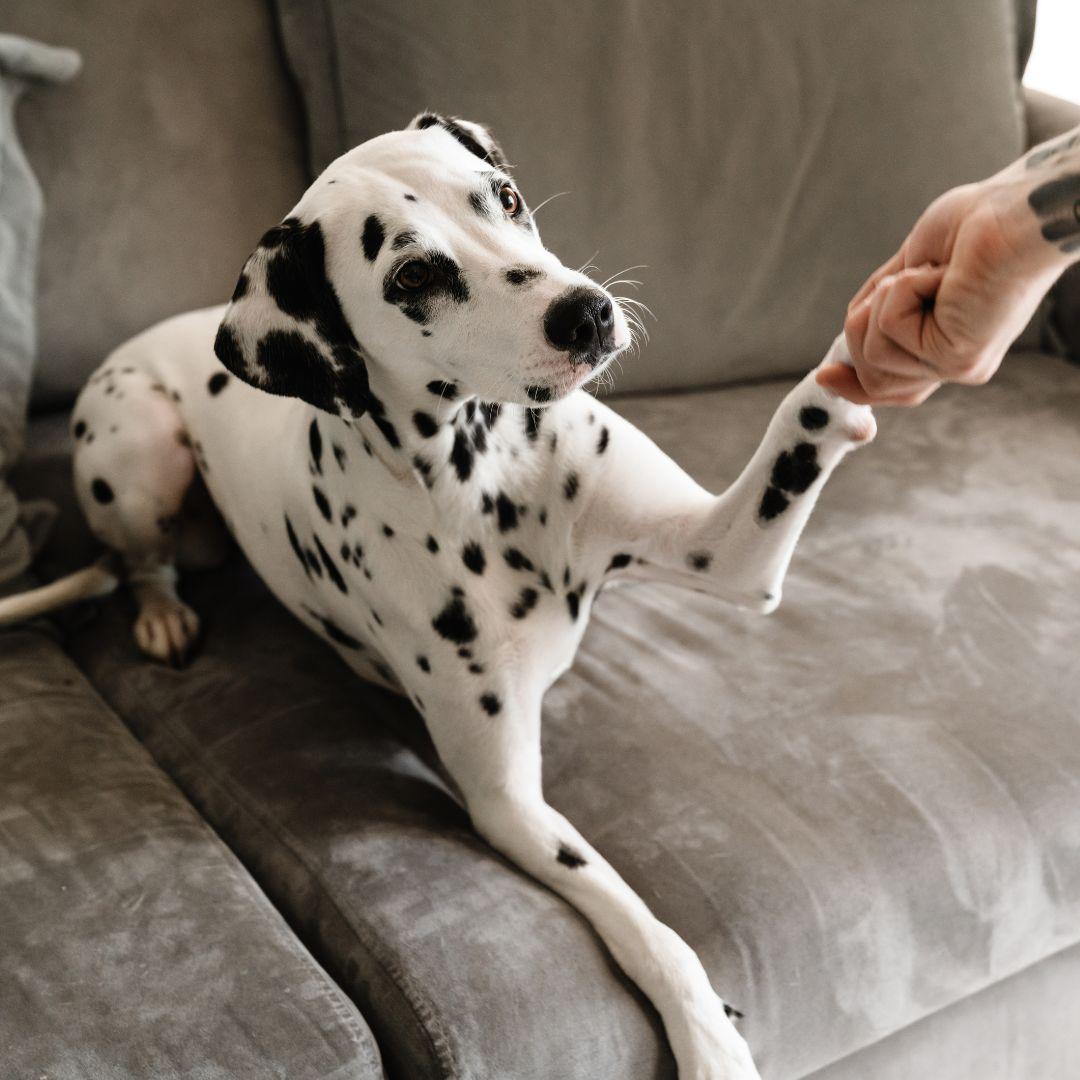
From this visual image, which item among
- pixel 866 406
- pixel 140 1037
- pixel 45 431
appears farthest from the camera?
pixel 45 431

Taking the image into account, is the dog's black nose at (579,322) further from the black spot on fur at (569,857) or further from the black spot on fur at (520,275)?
the black spot on fur at (569,857)

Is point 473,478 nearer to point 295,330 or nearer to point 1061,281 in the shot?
point 295,330

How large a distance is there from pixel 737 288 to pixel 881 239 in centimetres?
27

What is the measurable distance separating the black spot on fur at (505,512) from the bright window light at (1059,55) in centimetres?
220

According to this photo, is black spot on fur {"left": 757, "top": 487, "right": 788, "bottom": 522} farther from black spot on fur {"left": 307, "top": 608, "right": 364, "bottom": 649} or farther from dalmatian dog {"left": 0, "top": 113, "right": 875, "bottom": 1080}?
black spot on fur {"left": 307, "top": 608, "right": 364, "bottom": 649}

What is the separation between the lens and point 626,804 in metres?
1.36

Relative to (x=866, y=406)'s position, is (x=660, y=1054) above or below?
below

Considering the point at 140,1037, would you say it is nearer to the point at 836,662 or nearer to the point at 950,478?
the point at 836,662

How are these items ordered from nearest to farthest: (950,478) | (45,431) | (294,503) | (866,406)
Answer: (866,406) → (294,503) → (950,478) → (45,431)

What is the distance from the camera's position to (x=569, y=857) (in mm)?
1263

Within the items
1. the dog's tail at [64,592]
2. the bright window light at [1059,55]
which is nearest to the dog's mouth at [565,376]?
the dog's tail at [64,592]

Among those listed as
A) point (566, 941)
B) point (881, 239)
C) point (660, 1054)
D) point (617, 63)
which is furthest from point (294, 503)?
point (881, 239)

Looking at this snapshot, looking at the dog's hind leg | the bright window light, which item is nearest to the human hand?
the dog's hind leg

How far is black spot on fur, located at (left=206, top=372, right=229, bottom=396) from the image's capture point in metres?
1.72
